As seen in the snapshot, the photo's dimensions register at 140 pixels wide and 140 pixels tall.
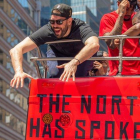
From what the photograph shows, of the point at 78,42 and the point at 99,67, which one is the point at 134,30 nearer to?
the point at 78,42

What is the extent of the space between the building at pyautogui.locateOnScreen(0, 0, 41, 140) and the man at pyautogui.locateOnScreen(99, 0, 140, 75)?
47573 mm

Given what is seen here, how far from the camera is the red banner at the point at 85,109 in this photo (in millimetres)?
5902

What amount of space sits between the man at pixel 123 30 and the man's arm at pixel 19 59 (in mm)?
1669

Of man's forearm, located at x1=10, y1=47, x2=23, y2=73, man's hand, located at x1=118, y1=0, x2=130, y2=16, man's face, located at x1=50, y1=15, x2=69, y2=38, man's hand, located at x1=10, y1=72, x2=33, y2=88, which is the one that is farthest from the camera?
man's hand, located at x1=118, y1=0, x2=130, y2=16

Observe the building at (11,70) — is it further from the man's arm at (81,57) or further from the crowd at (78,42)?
the man's arm at (81,57)

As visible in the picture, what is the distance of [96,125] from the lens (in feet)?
19.4

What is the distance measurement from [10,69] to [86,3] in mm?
63826

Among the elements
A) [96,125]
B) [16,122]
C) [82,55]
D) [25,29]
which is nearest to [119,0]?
[82,55]

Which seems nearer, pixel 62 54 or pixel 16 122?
pixel 62 54

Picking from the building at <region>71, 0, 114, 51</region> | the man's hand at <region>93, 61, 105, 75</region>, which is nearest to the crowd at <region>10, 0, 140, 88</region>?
the man's hand at <region>93, 61, 105, 75</region>

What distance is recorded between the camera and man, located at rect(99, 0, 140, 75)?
295 inches

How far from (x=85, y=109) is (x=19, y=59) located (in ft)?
3.98

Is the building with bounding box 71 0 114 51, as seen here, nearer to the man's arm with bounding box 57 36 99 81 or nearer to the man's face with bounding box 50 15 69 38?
the man's face with bounding box 50 15 69 38

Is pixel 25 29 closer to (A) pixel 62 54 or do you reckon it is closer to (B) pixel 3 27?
(B) pixel 3 27
